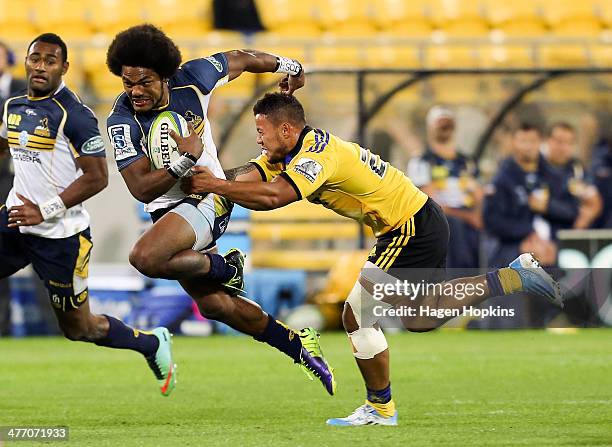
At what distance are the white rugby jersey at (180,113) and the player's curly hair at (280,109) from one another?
0.65 meters

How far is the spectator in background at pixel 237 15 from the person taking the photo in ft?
60.2

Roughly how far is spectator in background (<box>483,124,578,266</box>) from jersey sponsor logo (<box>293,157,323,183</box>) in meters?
7.60

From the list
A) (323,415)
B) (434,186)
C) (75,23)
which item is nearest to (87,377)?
(323,415)

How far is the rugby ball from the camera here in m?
7.78

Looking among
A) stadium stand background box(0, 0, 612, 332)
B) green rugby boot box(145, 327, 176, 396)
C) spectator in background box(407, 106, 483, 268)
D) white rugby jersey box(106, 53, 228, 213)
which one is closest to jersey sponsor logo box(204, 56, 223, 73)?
white rugby jersey box(106, 53, 228, 213)

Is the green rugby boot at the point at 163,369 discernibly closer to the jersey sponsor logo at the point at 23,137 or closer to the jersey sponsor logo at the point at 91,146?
the jersey sponsor logo at the point at 91,146

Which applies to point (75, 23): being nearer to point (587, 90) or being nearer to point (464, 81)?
point (464, 81)

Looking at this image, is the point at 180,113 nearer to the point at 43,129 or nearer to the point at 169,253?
the point at 169,253

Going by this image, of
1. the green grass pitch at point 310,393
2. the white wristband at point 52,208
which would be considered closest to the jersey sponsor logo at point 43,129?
the white wristband at point 52,208

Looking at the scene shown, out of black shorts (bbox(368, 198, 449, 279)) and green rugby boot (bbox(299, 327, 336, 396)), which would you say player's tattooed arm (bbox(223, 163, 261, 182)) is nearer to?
black shorts (bbox(368, 198, 449, 279))

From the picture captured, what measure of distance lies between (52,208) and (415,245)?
2499mm

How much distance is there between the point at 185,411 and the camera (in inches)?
330

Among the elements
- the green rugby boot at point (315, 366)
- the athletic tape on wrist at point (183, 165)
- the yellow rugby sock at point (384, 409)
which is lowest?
the yellow rugby sock at point (384, 409)

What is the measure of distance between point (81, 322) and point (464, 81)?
7621mm
